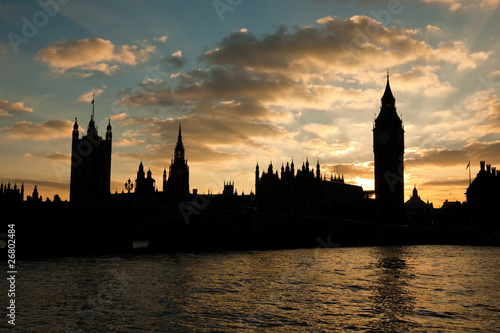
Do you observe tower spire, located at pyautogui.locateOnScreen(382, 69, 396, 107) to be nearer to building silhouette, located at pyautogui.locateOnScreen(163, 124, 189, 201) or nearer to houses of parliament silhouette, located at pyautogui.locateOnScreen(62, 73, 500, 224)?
houses of parliament silhouette, located at pyautogui.locateOnScreen(62, 73, 500, 224)

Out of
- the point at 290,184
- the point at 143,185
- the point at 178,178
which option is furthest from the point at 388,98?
the point at 143,185

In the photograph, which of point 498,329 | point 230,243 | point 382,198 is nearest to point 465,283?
point 498,329

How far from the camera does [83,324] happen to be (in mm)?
22703

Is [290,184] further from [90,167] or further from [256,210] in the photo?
[90,167]

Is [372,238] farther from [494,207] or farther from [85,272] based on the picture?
[85,272]

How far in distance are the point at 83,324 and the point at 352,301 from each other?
14.6m

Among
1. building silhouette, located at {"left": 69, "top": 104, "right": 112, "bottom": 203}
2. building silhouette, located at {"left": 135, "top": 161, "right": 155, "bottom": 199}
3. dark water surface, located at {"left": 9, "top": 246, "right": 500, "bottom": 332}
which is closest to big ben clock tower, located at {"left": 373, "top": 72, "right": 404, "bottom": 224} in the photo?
building silhouette, located at {"left": 135, "top": 161, "right": 155, "bottom": 199}

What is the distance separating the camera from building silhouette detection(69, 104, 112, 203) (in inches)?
6511

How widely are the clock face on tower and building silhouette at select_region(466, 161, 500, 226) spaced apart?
110ft

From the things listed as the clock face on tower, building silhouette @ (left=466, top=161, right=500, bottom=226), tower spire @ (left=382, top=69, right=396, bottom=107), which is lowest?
building silhouette @ (left=466, top=161, right=500, bottom=226)

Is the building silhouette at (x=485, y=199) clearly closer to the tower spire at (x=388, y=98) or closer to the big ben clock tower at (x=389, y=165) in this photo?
the big ben clock tower at (x=389, y=165)

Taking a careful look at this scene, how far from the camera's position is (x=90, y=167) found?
549ft

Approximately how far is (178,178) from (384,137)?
70.6 meters

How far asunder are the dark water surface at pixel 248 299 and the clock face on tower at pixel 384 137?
137m
